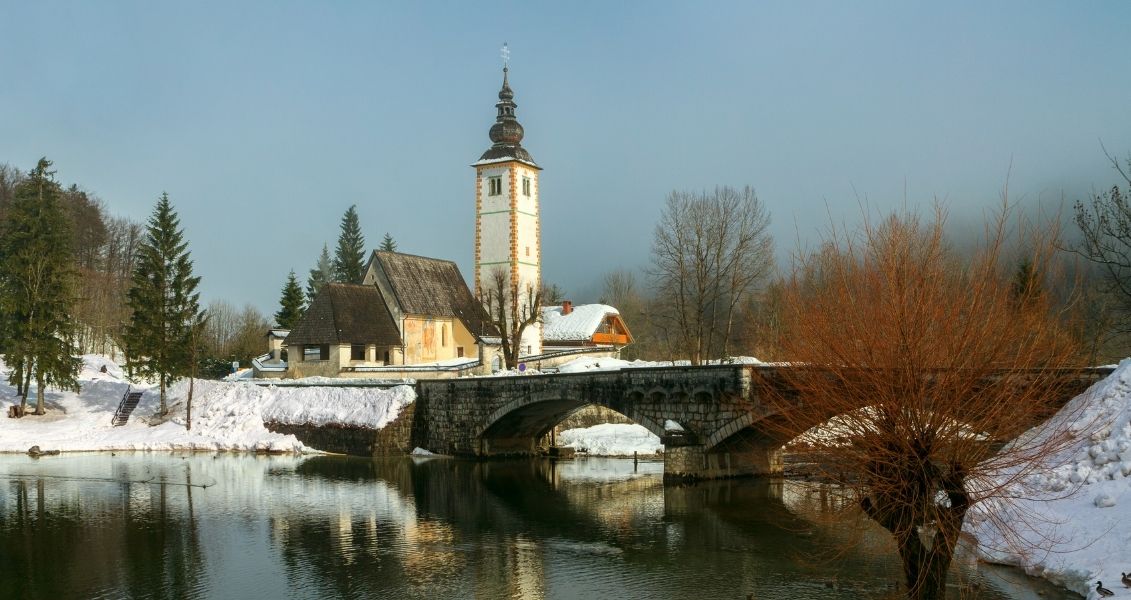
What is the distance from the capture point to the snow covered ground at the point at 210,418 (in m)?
44.1

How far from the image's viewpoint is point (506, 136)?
206 ft

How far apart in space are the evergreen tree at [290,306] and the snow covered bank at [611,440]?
35.1 metres

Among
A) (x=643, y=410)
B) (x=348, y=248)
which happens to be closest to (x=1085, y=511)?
(x=643, y=410)

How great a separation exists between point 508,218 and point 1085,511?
151 feet

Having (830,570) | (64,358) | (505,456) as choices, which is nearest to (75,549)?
(830,570)

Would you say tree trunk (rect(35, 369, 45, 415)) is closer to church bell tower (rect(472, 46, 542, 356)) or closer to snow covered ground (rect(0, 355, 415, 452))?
snow covered ground (rect(0, 355, 415, 452))

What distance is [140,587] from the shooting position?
18984 mm

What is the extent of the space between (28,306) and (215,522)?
87.6ft

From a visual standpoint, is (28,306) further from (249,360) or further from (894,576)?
(894,576)

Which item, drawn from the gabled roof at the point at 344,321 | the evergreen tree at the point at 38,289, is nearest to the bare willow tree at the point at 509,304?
the gabled roof at the point at 344,321

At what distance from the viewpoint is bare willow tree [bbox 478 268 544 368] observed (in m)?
57.1

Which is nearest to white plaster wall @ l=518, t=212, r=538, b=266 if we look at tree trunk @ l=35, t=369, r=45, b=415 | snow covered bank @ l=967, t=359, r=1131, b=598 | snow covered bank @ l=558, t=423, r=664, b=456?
snow covered bank @ l=558, t=423, r=664, b=456

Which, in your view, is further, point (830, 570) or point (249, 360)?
point (249, 360)

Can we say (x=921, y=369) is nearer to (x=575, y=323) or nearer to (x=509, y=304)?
(x=509, y=304)
